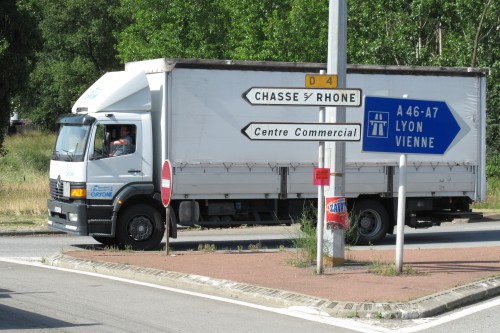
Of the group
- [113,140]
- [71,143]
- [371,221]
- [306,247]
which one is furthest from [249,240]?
[306,247]

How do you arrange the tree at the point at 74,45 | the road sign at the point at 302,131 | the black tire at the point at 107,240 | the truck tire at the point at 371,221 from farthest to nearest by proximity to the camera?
the tree at the point at 74,45, the truck tire at the point at 371,221, the black tire at the point at 107,240, the road sign at the point at 302,131

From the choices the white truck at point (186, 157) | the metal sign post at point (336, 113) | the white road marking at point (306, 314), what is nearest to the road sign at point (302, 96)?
the metal sign post at point (336, 113)

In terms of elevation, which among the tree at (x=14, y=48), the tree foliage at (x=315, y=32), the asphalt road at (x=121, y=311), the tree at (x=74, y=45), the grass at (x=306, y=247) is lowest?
the asphalt road at (x=121, y=311)

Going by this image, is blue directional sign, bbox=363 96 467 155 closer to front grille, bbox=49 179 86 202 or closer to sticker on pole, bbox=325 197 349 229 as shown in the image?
sticker on pole, bbox=325 197 349 229

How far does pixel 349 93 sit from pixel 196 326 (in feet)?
14.9

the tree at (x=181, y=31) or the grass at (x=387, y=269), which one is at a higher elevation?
the tree at (x=181, y=31)

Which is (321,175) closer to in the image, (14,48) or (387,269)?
(387,269)

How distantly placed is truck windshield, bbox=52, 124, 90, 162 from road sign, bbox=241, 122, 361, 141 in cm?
560

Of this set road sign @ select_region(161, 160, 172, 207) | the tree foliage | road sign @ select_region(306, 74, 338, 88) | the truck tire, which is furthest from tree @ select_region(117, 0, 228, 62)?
road sign @ select_region(306, 74, 338, 88)

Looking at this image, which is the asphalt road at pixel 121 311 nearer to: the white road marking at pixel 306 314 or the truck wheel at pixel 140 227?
the white road marking at pixel 306 314

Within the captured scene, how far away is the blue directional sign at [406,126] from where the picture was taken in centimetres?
1300

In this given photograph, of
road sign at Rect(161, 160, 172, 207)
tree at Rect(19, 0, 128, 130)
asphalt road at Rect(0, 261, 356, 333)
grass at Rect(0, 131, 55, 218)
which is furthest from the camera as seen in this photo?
tree at Rect(19, 0, 128, 130)

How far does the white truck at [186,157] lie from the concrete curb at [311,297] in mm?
3225

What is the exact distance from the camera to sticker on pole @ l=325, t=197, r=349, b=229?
45.1ft
